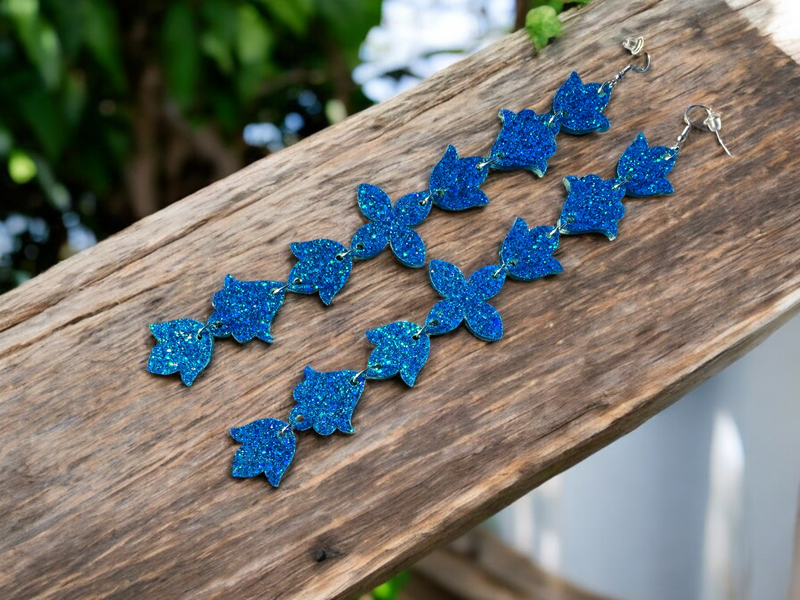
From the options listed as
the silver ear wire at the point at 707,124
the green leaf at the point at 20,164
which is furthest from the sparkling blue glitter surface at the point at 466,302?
the green leaf at the point at 20,164

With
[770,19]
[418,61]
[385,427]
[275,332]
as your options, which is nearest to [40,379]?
[275,332]

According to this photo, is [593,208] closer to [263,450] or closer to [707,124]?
[707,124]

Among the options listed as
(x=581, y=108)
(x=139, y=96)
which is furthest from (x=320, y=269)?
(x=139, y=96)

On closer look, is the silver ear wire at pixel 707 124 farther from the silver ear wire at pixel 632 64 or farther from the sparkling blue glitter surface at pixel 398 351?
the sparkling blue glitter surface at pixel 398 351

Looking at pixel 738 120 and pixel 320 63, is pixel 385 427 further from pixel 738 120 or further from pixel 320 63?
pixel 320 63

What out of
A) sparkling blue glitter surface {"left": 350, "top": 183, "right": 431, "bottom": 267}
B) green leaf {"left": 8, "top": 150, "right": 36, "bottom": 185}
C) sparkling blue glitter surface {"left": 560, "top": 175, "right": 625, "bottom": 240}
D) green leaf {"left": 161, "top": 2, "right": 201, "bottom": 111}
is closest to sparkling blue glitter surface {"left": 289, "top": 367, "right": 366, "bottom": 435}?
sparkling blue glitter surface {"left": 350, "top": 183, "right": 431, "bottom": 267}
